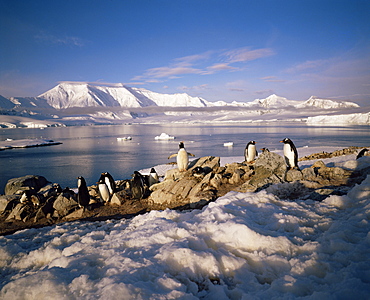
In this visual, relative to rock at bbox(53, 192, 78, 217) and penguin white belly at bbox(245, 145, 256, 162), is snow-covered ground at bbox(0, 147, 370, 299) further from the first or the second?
penguin white belly at bbox(245, 145, 256, 162)

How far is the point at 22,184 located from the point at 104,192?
942 centimetres

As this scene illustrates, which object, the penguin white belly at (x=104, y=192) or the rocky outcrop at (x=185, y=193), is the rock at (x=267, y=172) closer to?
the rocky outcrop at (x=185, y=193)

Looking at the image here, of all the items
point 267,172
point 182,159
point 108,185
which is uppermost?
point 267,172

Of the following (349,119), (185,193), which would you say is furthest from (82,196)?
(349,119)

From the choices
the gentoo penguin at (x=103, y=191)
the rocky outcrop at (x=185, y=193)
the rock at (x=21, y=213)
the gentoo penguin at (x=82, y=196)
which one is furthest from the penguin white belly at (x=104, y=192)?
the rock at (x=21, y=213)

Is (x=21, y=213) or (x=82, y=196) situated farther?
(x=82, y=196)

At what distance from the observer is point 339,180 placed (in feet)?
21.2

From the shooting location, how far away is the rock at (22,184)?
1363 centimetres

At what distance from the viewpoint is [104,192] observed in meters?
8.53

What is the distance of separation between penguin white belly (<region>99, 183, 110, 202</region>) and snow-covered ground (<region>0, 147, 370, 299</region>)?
4.83 metres

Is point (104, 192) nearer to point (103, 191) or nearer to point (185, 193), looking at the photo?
point (103, 191)

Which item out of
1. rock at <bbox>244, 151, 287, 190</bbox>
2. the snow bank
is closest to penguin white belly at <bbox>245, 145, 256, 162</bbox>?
rock at <bbox>244, 151, 287, 190</bbox>

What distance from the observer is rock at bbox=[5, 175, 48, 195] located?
44.7 feet

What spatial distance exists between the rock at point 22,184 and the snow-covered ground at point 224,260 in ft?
40.0
